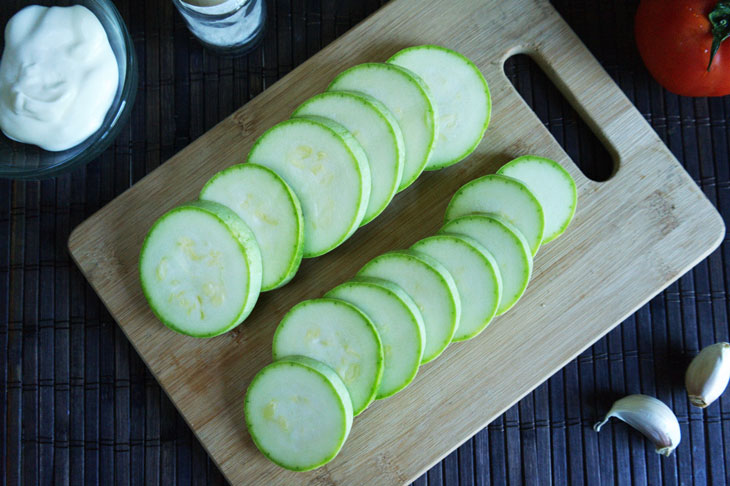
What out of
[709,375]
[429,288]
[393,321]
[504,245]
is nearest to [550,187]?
[504,245]

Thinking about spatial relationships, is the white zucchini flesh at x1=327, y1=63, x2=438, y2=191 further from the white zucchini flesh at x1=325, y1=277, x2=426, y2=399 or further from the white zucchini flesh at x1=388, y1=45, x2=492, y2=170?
the white zucchini flesh at x1=325, y1=277, x2=426, y2=399

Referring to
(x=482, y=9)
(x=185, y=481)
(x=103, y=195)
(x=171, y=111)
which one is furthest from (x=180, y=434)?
(x=482, y=9)

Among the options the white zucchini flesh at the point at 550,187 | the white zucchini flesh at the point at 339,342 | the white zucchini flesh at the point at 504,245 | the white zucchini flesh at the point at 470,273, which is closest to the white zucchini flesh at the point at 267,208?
the white zucchini flesh at the point at 339,342

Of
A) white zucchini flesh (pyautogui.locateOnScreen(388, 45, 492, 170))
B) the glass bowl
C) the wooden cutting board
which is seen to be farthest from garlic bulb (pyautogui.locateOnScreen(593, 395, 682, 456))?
the glass bowl

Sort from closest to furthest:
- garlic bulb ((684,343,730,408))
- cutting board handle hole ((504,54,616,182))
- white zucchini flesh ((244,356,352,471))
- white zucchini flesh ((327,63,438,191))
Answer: white zucchini flesh ((244,356,352,471)) → white zucchini flesh ((327,63,438,191)) → garlic bulb ((684,343,730,408)) → cutting board handle hole ((504,54,616,182))

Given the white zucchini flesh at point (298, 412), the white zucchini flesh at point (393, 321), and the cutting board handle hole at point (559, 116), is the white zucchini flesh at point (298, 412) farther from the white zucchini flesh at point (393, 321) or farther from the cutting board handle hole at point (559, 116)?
the cutting board handle hole at point (559, 116)

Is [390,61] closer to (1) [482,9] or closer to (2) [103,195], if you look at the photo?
(1) [482,9]
